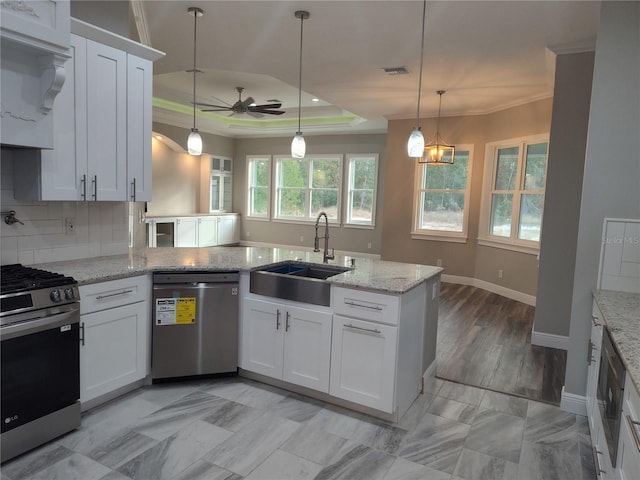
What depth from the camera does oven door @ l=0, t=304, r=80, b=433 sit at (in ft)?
6.96

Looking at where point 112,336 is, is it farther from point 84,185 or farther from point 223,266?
point 84,185

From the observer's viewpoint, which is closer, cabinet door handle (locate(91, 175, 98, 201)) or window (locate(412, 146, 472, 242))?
cabinet door handle (locate(91, 175, 98, 201))

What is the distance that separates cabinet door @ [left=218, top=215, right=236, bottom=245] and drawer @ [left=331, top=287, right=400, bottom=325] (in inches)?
305

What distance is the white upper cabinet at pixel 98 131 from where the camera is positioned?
2.65 m

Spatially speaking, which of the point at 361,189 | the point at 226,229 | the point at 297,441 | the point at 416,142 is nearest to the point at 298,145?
the point at 416,142

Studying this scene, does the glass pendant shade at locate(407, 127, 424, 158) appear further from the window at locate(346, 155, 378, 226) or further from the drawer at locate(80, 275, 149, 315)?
the window at locate(346, 155, 378, 226)

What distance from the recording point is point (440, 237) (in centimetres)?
738

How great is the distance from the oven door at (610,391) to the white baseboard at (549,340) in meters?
2.24

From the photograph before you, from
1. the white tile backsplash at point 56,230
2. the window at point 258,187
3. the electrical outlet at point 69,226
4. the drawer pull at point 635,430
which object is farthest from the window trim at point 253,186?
the drawer pull at point 635,430

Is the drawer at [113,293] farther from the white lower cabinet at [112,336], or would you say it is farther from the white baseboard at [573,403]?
the white baseboard at [573,403]

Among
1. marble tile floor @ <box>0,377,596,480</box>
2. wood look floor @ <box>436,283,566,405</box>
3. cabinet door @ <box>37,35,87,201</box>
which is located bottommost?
marble tile floor @ <box>0,377,596,480</box>

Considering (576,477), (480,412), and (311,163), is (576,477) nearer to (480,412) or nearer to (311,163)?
(480,412)

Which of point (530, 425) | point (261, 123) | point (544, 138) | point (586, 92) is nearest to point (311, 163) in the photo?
point (261, 123)

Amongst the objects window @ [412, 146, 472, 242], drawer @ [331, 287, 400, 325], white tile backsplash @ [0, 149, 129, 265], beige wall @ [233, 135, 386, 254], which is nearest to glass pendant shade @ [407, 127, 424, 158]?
drawer @ [331, 287, 400, 325]
